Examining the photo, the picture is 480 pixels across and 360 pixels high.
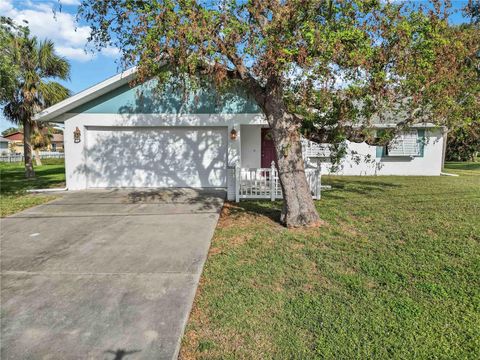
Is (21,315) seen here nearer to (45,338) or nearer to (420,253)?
(45,338)

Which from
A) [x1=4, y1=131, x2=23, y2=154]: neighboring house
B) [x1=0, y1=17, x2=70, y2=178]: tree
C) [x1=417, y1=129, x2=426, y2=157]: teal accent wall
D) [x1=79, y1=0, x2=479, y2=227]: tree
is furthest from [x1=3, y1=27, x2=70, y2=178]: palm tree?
[x1=4, y1=131, x2=23, y2=154]: neighboring house

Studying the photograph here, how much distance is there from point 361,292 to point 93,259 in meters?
3.92

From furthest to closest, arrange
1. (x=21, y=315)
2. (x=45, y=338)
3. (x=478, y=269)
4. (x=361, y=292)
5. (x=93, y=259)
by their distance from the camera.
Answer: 1. (x=93, y=259)
2. (x=478, y=269)
3. (x=361, y=292)
4. (x=21, y=315)
5. (x=45, y=338)

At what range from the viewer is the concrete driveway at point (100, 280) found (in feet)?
9.73

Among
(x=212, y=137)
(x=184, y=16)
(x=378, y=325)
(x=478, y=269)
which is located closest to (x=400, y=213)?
(x=478, y=269)

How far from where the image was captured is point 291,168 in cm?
648

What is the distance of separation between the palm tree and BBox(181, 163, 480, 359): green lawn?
1358 cm

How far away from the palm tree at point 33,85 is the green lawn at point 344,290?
13.6 m

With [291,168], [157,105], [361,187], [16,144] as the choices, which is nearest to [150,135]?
[157,105]

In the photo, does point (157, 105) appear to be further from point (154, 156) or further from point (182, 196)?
point (182, 196)

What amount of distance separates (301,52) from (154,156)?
8.20m

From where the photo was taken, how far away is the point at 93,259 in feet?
16.2

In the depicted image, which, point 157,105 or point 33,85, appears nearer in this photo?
point 157,105

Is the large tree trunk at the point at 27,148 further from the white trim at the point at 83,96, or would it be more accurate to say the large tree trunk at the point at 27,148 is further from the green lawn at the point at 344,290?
the green lawn at the point at 344,290
